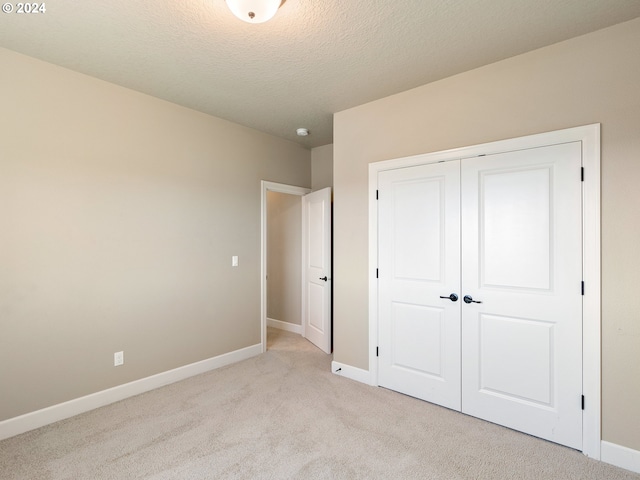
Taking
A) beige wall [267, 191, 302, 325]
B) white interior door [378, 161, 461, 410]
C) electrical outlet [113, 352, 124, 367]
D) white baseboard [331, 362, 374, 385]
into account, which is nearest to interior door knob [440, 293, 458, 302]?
white interior door [378, 161, 461, 410]

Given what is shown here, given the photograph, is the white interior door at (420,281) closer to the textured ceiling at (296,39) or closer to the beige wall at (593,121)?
the beige wall at (593,121)

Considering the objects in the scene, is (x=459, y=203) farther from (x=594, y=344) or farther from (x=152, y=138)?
(x=152, y=138)

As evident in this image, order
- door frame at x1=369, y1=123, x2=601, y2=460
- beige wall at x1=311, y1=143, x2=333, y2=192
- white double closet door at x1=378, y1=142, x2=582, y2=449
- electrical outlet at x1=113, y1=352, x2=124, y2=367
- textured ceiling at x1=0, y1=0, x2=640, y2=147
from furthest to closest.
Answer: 1. beige wall at x1=311, y1=143, x2=333, y2=192
2. electrical outlet at x1=113, y1=352, x2=124, y2=367
3. white double closet door at x1=378, y1=142, x2=582, y2=449
4. door frame at x1=369, y1=123, x2=601, y2=460
5. textured ceiling at x1=0, y1=0, x2=640, y2=147

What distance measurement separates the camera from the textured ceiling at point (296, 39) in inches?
71.2

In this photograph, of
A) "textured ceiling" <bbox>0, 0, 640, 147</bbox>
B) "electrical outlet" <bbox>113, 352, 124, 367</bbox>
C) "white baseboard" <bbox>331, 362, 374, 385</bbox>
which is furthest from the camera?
"white baseboard" <bbox>331, 362, 374, 385</bbox>

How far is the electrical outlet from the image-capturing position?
270 cm

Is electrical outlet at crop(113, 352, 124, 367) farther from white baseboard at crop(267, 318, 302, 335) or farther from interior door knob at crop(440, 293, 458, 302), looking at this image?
interior door knob at crop(440, 293, 458, 302)

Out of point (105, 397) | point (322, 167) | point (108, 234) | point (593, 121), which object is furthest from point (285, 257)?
point (593, 121)

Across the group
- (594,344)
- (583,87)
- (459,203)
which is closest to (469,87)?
(583,87)

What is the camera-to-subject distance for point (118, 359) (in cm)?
272

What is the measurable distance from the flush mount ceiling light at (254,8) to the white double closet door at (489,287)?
5.36ft

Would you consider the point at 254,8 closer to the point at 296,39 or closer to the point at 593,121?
the point at 296,39

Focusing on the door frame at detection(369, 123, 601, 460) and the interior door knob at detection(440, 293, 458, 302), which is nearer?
the door frame at detection(369, 123, 601, 460)

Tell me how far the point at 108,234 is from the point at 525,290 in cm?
→ 334
